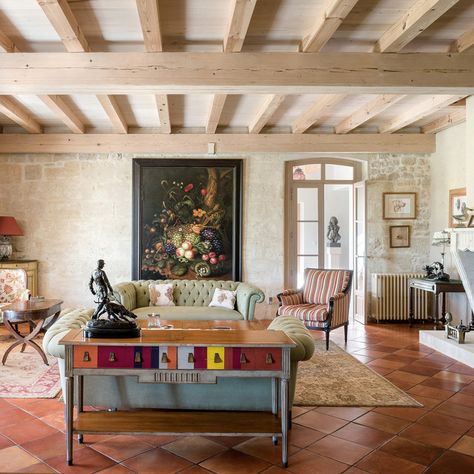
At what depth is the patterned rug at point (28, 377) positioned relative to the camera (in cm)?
430

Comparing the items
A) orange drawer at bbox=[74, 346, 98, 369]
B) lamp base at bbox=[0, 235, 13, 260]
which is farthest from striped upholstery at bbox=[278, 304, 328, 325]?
lamp base at bbox=[0, 235, 13, 260]

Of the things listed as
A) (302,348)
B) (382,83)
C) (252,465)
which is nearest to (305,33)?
(382,83)

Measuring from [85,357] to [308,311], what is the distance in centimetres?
378

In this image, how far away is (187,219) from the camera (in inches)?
313

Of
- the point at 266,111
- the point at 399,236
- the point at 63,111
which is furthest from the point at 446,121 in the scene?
the point at 63,111

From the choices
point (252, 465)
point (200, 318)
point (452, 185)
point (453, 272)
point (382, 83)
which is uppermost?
point (382, 83)

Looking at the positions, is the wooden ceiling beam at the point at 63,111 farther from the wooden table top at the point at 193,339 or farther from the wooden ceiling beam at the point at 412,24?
the wooden ceiling beam at the point at 412,24

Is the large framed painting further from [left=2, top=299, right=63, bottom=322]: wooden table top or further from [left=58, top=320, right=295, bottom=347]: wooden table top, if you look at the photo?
[left=58, top=320, right=295, bottom=347]: wooden table top

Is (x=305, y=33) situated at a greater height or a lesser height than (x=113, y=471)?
greater

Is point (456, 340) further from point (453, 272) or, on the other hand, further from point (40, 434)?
point (40, 434)

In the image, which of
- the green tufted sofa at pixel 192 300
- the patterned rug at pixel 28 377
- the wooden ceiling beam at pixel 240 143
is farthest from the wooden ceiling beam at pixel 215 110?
the patterned rug at pixel 28 377

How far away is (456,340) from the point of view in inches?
231

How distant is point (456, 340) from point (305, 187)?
11.8 ft

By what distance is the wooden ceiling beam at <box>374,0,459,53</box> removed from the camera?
140 inches
